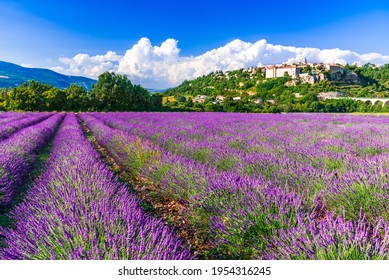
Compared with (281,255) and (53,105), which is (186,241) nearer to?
(281,255)

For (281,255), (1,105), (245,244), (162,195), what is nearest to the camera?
(281,255)

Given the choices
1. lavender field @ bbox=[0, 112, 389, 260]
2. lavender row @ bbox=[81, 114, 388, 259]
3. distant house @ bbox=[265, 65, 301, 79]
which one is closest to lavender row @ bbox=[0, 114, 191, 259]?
lavender field @ bbox=[0, 112, 389, 260]

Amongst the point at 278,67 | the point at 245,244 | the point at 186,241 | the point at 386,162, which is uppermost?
the point at 278,67

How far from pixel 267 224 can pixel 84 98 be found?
43.1 meters

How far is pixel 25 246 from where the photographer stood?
5.37ft

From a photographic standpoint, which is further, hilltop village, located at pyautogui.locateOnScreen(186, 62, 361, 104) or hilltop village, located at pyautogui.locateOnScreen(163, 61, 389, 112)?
hilltop village, located at pyautogui.locateOnScreen(186, 62, 361, 104)

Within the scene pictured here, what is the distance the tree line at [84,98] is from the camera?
36.4 m

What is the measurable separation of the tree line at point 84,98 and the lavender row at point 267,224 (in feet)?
129

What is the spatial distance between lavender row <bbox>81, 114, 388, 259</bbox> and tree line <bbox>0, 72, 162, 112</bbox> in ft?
129

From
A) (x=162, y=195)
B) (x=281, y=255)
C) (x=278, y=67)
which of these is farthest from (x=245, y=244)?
(x=278, y=67)

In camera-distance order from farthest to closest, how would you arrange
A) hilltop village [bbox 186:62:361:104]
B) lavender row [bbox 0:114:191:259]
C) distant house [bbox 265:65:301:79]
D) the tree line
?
distant house [bbox 265:65:301:79] < hilltop village [bbox 186:62:361:104] < the tree line < lavender row [bbox 0:114:191:259]

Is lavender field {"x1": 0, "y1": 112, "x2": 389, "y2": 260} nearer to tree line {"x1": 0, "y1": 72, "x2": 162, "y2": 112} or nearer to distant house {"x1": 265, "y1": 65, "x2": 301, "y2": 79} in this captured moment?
tree line {"x1": 0, "y1": 72, "x2": 162, "y2": 112}

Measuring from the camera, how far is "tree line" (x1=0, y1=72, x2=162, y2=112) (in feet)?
119
